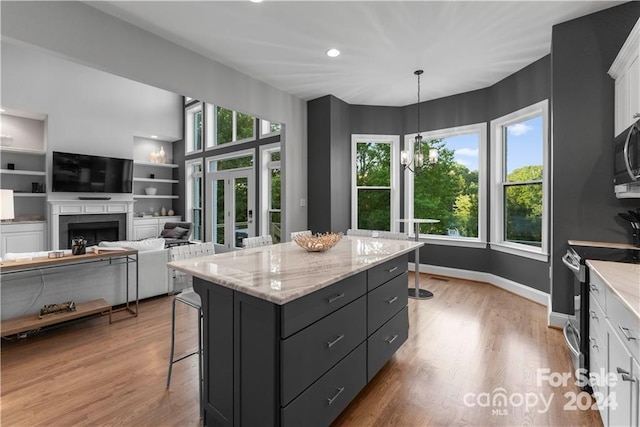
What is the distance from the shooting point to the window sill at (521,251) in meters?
3.84

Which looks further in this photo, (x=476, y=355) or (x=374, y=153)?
(x=374, y=153)

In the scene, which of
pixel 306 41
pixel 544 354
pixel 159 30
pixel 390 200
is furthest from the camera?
pixel 390 200

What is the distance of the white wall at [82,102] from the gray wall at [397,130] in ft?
16.1

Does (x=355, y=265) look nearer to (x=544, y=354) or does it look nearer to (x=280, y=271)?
(x=280, y=271)

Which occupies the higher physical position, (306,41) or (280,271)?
(306,41)

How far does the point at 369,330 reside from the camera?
2041mm

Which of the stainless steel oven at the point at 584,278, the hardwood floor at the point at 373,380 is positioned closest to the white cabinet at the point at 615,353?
the stainless steel oven at the point at 584,278

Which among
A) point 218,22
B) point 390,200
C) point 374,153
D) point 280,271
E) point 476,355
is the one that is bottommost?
point 476,355

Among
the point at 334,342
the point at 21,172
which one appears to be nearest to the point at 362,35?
the point at 334,342

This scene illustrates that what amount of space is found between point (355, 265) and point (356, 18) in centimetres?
243

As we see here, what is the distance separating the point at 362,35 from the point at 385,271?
2514mm

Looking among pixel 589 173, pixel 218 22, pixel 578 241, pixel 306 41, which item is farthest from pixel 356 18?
pixel 578 241

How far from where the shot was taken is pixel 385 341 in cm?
225

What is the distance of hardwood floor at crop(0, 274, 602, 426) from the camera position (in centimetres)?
187
